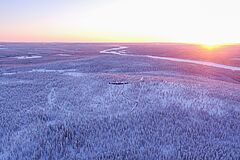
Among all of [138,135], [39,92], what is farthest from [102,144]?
[39,92]

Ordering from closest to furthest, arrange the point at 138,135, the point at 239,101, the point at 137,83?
the point at 138,135 → the point at 239,101 → the point at 137,83

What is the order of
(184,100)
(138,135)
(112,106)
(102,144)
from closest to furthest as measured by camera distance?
1. (102,144)
2. (138,135)
3. (112,106)
4. (184,100)

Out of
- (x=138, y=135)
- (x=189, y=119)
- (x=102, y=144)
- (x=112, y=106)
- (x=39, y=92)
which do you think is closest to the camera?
(x=102, y=144)

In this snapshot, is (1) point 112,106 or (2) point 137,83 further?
(2) point 137,83

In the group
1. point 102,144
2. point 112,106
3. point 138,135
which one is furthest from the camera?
point 112,106

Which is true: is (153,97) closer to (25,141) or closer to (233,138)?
(233,138)

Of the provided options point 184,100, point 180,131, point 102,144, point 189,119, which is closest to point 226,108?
point 184,100

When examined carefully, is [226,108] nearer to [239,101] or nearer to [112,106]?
[239,101]

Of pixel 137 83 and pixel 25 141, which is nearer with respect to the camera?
pixel 25 141
